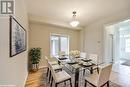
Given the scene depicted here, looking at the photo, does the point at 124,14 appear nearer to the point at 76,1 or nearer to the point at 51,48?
the point at 76,1

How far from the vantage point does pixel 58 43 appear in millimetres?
5824

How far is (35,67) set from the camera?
4.41 meters

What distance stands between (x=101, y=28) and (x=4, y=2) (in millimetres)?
4867

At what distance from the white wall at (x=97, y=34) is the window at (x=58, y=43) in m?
1.33

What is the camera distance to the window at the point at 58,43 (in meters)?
5.59

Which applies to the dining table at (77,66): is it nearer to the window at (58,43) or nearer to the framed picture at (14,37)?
the framed picture at (14,37)

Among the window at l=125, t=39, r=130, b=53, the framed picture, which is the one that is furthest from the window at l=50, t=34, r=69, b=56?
the window at l=125, t=39, r=130, b=53

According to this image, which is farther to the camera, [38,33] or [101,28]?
[101,28]

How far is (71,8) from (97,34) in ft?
7.98

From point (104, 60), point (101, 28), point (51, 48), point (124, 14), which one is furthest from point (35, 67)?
point (124, 14)

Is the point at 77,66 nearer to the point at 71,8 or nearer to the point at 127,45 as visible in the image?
the point at 71,8

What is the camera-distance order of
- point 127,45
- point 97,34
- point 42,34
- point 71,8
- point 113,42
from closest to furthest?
1. point 71,8
2. point 42,34
3. point 97,34
4. point 113,42
5. point 127,45

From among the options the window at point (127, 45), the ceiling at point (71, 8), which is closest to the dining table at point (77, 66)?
the ceiling at point (71, 8)

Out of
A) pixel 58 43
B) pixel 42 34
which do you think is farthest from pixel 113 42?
pixel 42 34
